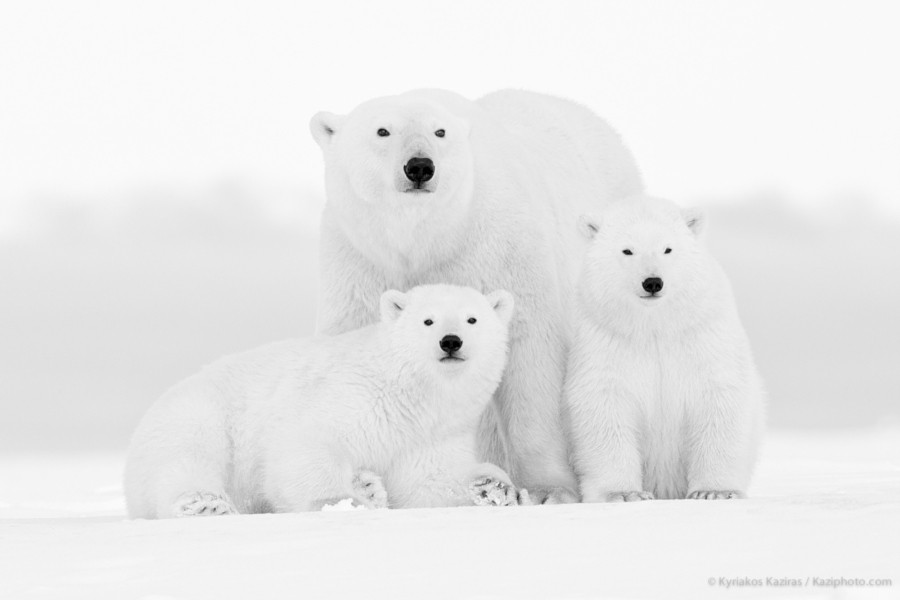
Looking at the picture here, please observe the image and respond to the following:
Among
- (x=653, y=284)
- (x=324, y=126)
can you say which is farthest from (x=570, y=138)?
(x=653, y=284)

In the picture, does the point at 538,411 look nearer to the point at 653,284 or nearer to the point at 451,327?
the point at 451,327

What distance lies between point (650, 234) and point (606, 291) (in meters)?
→ 0.36

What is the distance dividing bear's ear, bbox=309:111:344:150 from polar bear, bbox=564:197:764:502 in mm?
1638

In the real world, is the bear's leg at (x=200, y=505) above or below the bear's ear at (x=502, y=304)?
below

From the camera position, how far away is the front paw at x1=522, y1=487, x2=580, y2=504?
7.66 metres

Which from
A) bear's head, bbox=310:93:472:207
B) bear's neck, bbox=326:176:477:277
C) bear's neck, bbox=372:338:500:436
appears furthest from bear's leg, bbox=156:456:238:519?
bear's head, bbox=310:93:472:207

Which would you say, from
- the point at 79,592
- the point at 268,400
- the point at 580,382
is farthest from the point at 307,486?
the point at 79,592

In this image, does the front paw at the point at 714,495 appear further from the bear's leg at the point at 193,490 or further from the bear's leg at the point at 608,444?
the bear's leg at the point at 193,490

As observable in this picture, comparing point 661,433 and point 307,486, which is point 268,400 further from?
point 661,433

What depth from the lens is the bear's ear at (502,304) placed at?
745 centimetres

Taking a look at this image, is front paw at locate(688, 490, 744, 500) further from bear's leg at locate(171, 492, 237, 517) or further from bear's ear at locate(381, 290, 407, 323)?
bear's leg at locate(171, 492, 237, 517)

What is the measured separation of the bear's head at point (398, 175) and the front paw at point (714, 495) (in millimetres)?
1893

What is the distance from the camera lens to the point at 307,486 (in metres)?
6.95

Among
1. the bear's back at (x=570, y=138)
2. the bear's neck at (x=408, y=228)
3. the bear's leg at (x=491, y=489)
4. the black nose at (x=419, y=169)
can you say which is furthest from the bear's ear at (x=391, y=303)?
the bear's back at (x=570, y=138)
